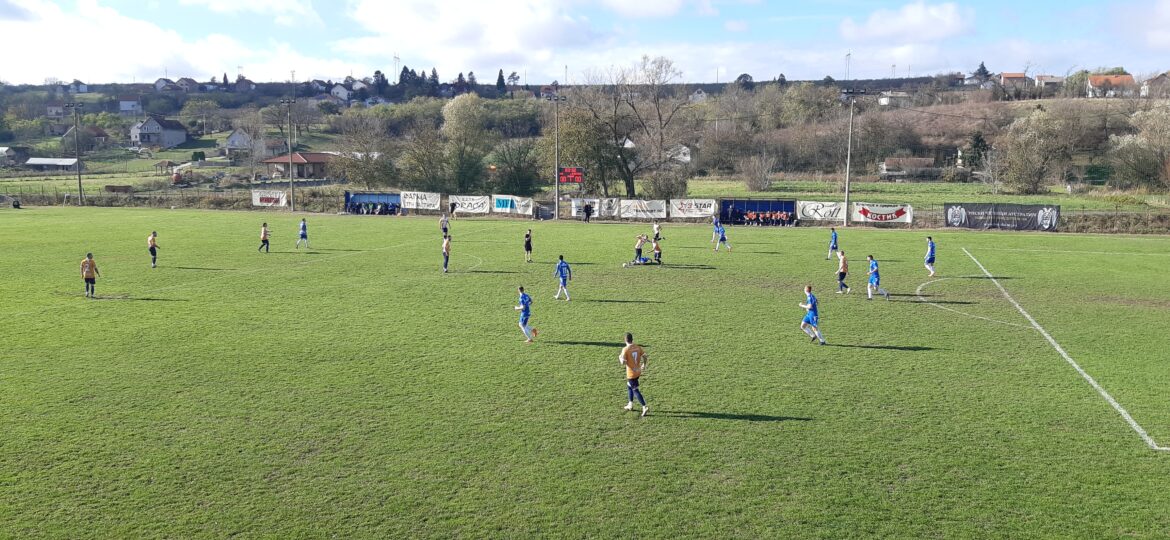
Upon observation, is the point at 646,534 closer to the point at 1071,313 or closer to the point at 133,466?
the point at 133,466

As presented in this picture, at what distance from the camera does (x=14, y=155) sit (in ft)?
404

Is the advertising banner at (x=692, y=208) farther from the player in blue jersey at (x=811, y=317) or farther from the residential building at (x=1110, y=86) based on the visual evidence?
the residential building at (x=1110, y=86)

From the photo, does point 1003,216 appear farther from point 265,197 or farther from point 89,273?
point 265,197

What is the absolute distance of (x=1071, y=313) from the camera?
82.4 ft

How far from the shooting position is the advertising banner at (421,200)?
66.3m

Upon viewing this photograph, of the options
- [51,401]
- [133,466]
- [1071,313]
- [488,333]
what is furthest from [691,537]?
[1071,313]

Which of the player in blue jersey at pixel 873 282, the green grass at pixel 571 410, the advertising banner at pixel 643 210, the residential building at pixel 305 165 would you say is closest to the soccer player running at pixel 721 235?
the green grass at pixel 571 410

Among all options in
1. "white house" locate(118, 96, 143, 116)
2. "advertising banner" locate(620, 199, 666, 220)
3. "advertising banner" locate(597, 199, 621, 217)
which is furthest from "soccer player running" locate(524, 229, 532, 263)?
"white house" locate(118, 96, 143, 116)

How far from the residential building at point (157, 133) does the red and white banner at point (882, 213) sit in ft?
442

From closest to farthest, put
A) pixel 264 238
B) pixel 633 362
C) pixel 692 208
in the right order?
pixel 633 362 → pixel 264 238 → pixel 692 208

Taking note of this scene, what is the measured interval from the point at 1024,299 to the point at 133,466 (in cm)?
2796

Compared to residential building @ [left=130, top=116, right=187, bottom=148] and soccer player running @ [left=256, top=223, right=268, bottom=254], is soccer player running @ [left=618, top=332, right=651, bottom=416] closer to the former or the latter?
soccer player running @ [left=256, top=223, right=268, bottom=254]

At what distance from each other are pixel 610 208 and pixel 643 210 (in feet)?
9.21

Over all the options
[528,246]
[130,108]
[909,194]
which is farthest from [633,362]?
[130,108]
